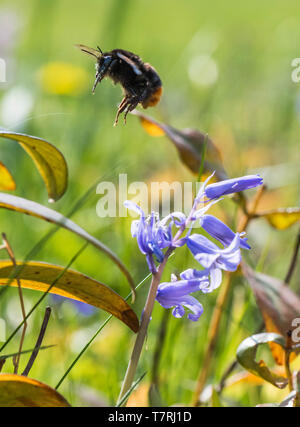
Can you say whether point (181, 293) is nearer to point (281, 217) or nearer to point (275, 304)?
point (275, 304)

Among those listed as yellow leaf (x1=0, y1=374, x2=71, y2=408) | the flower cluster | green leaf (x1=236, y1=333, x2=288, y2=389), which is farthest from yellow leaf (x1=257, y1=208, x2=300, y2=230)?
yellow leaf (x1=0, y1=374, x2=71, y2=408)

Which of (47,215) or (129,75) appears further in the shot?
(129,75)

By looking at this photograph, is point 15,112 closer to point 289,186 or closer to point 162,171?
point 162,171

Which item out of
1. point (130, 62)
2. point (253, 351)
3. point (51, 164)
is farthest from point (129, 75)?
point (253, 351)

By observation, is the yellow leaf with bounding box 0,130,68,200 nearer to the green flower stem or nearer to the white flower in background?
the green flower stem

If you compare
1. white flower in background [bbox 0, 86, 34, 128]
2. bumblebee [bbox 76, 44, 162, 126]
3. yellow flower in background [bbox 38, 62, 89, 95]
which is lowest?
bumblebee [bbox 76, 44, 162, 126]

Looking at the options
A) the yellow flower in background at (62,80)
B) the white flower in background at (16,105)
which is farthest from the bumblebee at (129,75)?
the yellow flower in background at (62,80)
